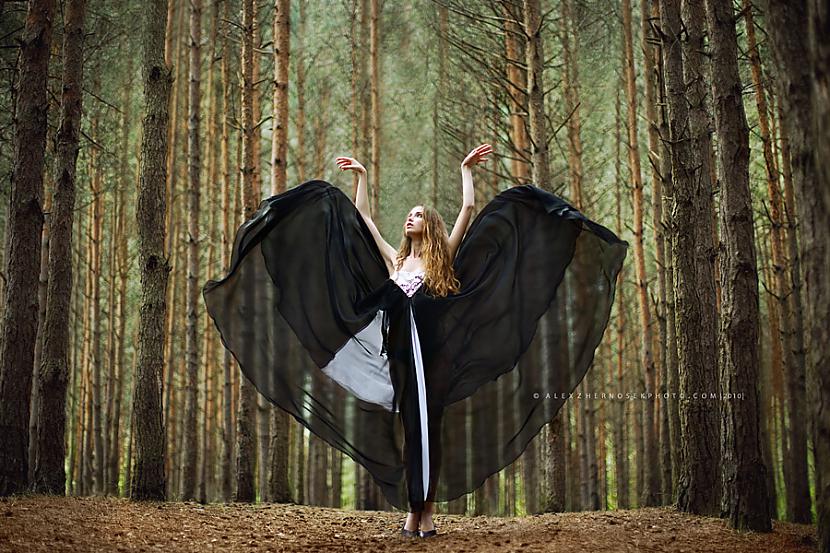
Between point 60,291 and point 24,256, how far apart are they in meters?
0.56

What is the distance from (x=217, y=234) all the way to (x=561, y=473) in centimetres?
1277

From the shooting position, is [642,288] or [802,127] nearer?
[802,127]

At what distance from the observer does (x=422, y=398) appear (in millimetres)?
6008

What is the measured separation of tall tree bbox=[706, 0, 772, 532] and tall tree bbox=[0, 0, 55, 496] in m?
5.77

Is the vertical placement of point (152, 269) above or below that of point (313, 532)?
above

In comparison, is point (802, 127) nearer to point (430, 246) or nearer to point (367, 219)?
point (430, 246)

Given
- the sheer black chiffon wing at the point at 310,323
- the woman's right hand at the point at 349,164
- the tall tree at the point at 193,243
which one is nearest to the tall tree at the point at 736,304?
the sheer black chiffon wing at the point at 310,323

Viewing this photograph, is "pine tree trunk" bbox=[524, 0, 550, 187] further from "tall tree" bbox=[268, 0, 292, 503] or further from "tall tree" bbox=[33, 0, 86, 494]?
"tall tree" bbox=[33, 0, 86, 494]

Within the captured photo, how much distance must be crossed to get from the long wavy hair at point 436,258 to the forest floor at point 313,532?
184cm

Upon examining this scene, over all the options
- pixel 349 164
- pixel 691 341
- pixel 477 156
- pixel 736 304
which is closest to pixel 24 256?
pixel 349 164

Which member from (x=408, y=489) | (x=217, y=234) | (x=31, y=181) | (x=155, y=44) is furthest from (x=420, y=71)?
(x=408, y=489)

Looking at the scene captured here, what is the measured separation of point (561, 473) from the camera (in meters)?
9.18

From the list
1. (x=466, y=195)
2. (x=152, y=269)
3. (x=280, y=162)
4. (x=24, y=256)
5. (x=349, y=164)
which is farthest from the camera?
(x=280, y=162)

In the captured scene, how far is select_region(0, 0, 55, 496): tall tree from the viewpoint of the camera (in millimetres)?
7051
